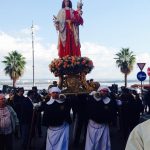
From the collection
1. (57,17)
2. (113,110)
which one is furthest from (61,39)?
(113,110)

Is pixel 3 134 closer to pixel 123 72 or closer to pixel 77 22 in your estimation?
pixel 77 22

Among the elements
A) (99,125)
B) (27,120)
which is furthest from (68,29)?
(99,125)

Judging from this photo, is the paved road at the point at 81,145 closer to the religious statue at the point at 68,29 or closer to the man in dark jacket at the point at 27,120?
the man in dark jacket at the point at 27,120

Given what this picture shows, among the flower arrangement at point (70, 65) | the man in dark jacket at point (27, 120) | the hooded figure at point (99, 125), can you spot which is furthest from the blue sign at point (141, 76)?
the hooded figure at point (99, 125)

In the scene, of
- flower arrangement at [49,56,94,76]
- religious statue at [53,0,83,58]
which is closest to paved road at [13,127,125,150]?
flower arrangement at [49,56,94,76]

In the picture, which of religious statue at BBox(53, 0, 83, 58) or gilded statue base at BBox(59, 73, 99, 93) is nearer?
gilded statue base at BBox(59, 73, 99, 93)

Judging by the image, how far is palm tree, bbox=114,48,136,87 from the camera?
79.5 meters

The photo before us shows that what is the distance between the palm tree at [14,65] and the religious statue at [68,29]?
5196 cm

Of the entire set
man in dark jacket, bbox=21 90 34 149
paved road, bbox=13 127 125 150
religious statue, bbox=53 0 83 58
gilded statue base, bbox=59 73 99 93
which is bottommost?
paved road, bbox=13 127 125 150

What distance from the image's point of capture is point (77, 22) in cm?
2088

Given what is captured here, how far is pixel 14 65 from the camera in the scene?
74.4 meters

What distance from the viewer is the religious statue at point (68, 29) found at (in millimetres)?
21125

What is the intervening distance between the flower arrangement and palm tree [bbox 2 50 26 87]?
5563cm

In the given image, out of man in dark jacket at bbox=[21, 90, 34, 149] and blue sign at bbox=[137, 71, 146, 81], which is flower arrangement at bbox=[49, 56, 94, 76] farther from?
blue sign at bbox=[137, 71, 146, 81]
